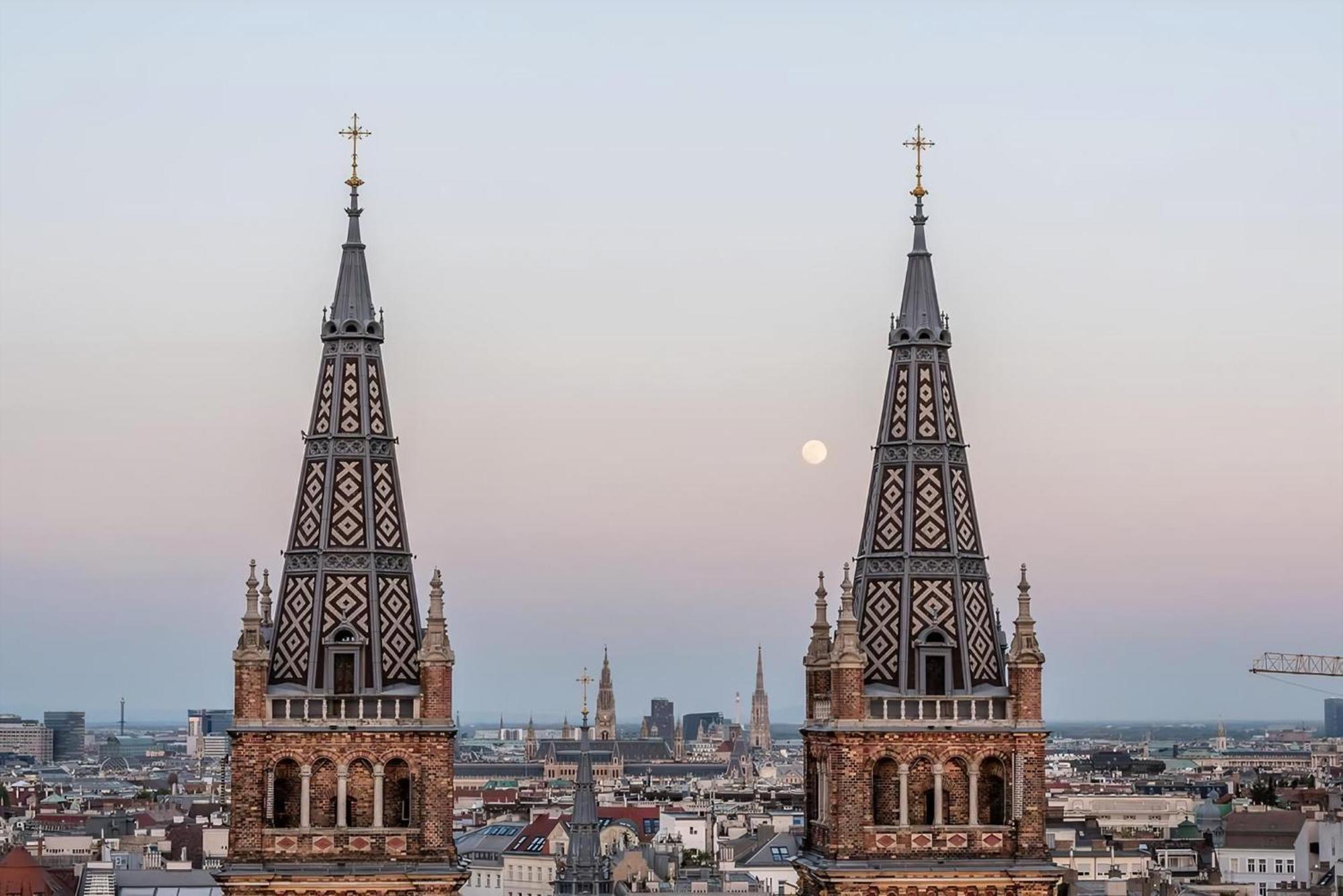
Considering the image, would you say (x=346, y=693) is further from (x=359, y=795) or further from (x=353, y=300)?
(x=353, y=300)

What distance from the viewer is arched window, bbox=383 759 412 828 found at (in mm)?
81000

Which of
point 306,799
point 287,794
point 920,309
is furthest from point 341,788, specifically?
point 920,309

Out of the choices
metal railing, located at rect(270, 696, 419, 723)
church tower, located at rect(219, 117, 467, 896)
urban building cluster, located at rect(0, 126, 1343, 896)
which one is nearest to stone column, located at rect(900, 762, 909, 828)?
urban building cluster, located at rect(0, 126, 1343, 896)

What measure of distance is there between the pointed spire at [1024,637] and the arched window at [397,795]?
18695 millimetres

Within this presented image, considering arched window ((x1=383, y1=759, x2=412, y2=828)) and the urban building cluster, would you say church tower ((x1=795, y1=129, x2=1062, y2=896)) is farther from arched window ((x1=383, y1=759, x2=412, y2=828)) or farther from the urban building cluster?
arched window ((x1=383, y1=759, x2=412, y2=828))

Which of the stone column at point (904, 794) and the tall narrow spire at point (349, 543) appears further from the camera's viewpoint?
the tall narrow spire at point (349, 543)

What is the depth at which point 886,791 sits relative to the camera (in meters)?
80.7

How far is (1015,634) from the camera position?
269 feet

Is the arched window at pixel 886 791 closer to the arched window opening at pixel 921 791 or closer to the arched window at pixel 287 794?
the arched window opening at pixel 921 791

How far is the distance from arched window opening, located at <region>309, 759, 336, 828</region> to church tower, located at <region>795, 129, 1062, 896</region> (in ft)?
48.2

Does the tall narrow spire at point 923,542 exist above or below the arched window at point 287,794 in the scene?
above

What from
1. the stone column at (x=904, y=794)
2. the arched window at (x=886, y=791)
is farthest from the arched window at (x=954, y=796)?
the arched window at (x=886, y=791)

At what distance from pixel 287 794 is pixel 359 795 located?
2191 millimetres

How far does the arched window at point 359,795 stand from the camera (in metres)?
80.8
